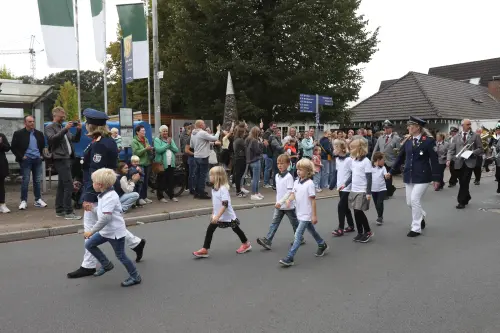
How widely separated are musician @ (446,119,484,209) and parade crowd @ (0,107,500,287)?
0.09 feet

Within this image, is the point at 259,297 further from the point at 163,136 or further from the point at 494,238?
the point at 163,136

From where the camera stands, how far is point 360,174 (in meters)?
6.76

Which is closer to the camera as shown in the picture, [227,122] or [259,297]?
[259,297]

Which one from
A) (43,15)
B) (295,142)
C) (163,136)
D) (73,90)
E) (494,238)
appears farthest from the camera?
(73,90)

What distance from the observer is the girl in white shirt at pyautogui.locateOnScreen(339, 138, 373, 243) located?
6656mm

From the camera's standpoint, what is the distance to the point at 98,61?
23703mm

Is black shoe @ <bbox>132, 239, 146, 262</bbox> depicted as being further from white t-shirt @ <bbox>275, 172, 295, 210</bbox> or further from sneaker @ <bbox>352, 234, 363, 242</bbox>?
sneaker @ <bbox>352, 234, 363, 242</bbox>

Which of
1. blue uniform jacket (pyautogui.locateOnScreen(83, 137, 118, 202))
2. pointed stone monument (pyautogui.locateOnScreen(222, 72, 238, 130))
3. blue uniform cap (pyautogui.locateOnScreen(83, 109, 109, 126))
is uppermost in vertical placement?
pointed stone monument (pyautogui.locateOnScreen(222, 72, 238, 130))

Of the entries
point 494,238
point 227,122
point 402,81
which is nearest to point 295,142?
point 227,122

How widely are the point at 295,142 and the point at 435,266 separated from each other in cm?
769

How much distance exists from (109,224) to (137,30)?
1006cm

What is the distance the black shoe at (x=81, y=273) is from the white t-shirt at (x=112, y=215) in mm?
697

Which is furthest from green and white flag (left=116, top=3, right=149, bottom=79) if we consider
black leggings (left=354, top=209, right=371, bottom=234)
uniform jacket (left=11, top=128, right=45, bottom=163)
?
black leggings (left=354, top=209, right=371, bottom=234)

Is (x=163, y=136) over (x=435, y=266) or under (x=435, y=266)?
over
